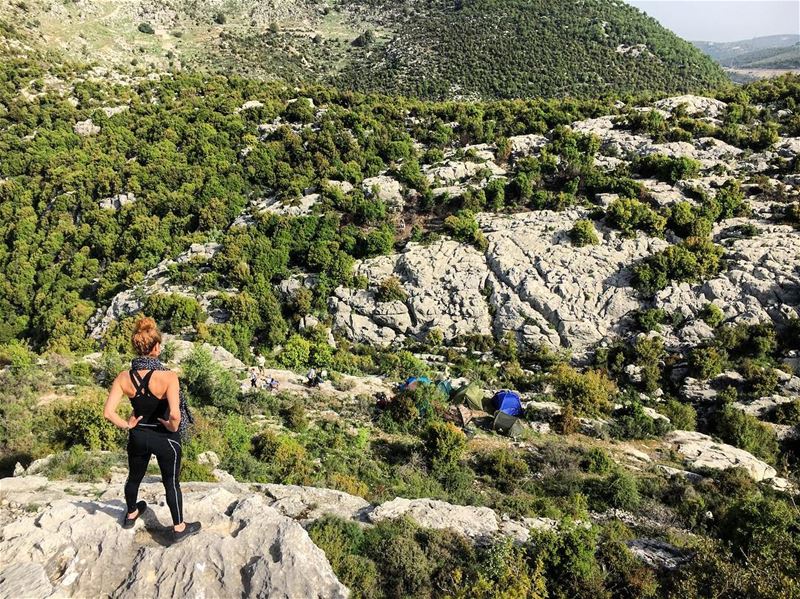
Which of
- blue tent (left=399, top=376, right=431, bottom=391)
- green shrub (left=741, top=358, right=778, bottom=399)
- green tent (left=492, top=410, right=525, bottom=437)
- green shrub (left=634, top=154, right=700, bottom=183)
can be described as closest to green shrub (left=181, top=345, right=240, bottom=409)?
blue tent (left=399, top=376, right=431, bottom=391)

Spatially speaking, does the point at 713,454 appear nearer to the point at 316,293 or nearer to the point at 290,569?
the point at 290,569

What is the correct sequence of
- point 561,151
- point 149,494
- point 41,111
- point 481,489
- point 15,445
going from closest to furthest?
1. point 149,494
2. point 15,445
3. point 481,489
4. point 561,151
5. point 41,111

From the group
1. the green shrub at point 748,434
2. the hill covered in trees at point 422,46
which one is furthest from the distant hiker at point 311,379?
the hill covered in trees at point 422,46

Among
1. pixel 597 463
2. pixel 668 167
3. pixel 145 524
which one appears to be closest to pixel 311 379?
pixel 597 463

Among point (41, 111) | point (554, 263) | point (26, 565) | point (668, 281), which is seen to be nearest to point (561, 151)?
point (554, 263)

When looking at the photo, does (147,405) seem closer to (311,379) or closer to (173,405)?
(173,405)

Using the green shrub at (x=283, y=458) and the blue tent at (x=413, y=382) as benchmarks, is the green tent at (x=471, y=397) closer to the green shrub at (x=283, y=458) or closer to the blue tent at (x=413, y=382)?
the blue tent at (x=413, y=382)

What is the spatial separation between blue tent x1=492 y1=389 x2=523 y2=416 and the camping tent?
0.66m

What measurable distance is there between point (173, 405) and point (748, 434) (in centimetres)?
2113

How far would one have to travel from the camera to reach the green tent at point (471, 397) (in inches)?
747

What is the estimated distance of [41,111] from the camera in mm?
41281

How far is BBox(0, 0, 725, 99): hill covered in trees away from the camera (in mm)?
62469

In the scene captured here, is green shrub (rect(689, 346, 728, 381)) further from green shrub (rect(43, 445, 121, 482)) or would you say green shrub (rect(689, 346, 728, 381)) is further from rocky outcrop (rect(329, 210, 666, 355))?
green shrub (rect(43, 445, 121, 482))

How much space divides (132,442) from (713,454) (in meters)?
19.3
